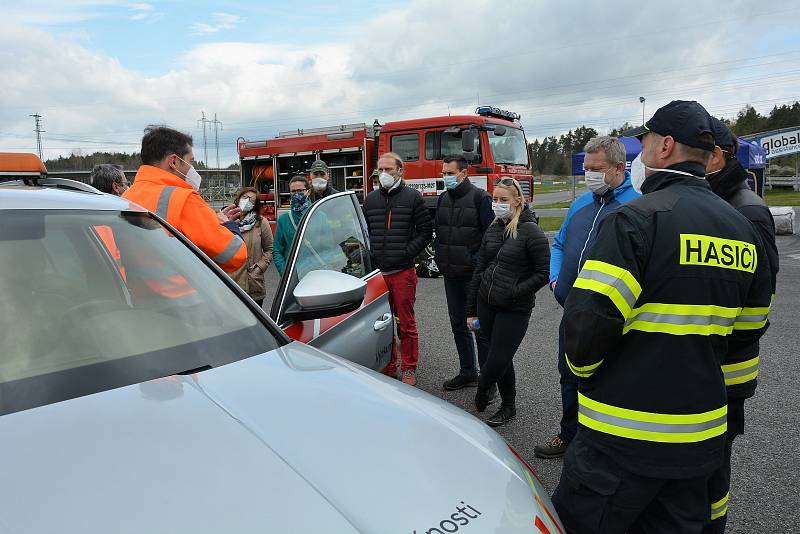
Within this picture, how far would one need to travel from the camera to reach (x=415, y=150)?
35.8 feet

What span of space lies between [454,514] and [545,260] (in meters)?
2.87

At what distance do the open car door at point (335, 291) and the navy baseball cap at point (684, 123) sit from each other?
1.31 metres

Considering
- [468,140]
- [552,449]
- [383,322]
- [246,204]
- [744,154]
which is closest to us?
[383,322]

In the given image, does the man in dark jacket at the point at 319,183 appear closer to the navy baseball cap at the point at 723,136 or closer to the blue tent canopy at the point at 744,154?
the navy baseball cap at the point at 723,136

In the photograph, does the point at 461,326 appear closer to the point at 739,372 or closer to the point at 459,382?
the point at 459,382

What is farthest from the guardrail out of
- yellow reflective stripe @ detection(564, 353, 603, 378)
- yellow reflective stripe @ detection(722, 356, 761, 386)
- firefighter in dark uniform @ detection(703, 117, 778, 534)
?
yellow reflective stripe @ detection(564, 353, 603, 378)

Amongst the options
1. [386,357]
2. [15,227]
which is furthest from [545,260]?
[15,227]

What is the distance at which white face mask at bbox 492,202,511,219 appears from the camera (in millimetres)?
4035

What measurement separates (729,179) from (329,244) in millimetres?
2104

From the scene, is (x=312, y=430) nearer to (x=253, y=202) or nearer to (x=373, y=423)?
(x=373, y=423)

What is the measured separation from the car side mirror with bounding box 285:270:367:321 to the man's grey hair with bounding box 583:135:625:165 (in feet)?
6.19

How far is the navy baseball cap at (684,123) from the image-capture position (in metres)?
1.81

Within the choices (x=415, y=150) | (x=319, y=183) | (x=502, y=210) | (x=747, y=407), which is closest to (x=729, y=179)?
(x=502, y=210)

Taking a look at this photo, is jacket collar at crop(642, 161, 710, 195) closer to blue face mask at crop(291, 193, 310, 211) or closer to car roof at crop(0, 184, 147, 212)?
car roof at crop(0, 184, 147, 212)
